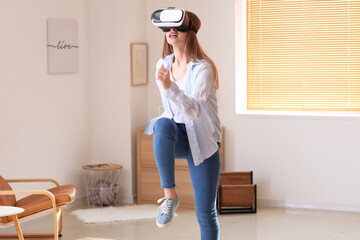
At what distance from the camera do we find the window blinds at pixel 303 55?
5871mm

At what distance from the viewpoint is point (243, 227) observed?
529cm

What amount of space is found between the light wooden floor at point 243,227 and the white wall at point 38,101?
1.76 ft

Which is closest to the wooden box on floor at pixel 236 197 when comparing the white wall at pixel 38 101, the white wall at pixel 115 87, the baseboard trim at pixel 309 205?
the baseboard trim at pixel 309 205

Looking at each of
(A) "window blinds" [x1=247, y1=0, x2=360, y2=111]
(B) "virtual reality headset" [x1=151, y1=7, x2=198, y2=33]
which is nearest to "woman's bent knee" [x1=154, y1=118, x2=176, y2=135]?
(B) "virtual reality headset" [x1=151, y1=7, x2=198, y2=33]

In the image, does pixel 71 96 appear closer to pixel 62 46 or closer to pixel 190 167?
pixel 62 46

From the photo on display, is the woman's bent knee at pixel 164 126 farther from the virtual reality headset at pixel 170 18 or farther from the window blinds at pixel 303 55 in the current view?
the window blinds at pixel 303 55

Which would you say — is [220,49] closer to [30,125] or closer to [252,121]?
[252,121]

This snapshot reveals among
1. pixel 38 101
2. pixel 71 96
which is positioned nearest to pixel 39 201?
pixel 38 101

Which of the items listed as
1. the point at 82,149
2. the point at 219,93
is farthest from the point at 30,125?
the point at 219,93

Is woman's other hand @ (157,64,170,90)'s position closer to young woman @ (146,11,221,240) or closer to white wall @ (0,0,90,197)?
young woman @ (146,11,221,240)

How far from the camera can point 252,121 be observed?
242 inches

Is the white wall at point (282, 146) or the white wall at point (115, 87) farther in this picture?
the white wall at point (115, 87)

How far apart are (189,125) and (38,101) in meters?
2.87

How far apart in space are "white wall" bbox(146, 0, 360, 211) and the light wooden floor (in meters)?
0.26
